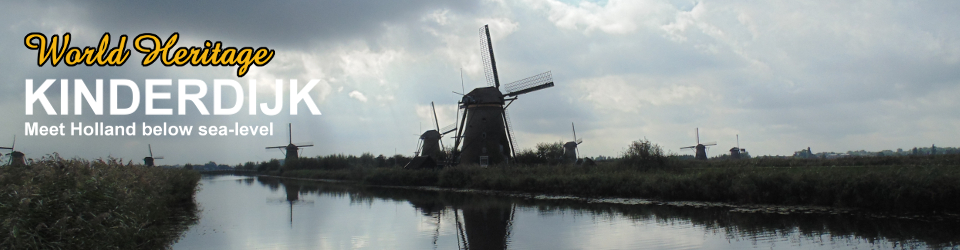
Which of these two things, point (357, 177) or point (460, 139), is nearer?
point (460, 139)

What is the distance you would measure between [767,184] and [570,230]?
8373 mm

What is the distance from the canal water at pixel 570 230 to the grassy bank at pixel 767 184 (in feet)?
4.93

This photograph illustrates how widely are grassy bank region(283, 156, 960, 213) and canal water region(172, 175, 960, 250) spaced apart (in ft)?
4.93

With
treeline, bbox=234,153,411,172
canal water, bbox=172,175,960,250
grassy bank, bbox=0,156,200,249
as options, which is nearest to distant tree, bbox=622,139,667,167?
canal water, bbox=172,175,960,250

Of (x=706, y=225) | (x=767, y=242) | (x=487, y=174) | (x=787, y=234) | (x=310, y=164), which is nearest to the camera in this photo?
(x=767, y=242)

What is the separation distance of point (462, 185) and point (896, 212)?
24.5 meters

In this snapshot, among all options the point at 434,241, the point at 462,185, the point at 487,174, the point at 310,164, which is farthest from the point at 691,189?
the point at 310,164

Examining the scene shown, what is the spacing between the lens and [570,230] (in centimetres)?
1542

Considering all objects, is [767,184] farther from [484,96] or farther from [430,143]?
[430,143]

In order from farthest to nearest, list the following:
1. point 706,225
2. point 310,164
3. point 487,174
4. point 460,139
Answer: point 310,164 < point 460,139 < point 487,174 < point 706,225

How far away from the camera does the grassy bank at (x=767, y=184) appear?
15.9 m

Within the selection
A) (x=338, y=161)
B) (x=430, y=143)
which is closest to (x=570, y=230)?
(x=430, y=143)

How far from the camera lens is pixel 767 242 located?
12.3 meters

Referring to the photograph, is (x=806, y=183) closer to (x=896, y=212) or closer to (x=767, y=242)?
(x=896, y=212)
